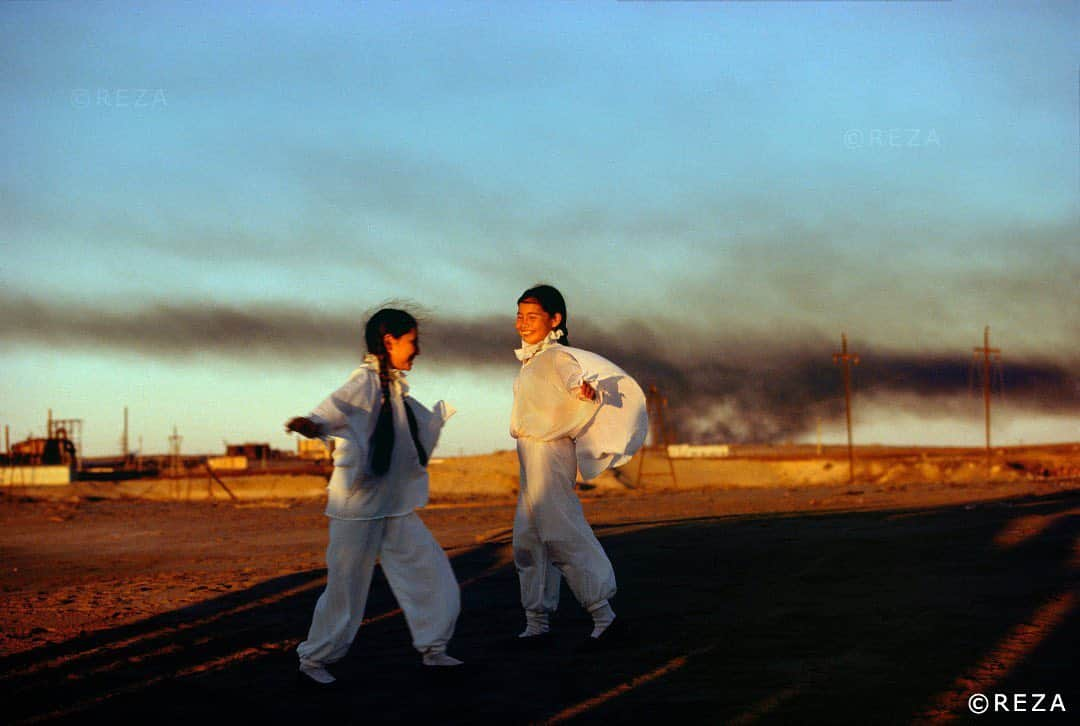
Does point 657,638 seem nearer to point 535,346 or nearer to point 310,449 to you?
point 535,346

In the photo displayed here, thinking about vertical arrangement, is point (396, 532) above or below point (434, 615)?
above

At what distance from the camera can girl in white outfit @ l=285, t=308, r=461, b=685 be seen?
5.80 metres

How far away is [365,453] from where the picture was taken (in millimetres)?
5809

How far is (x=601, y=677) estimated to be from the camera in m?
5.80

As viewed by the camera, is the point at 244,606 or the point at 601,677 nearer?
the point at 601,677

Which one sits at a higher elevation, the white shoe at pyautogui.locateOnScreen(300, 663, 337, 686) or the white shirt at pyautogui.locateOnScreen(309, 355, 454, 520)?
the white shirt at pyautogui.locateOnScreen(309, 355, 454, 520)

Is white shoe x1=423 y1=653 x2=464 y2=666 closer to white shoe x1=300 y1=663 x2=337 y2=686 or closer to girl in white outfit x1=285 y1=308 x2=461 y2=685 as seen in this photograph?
girl in white outfit x1=285 y1=308 x2=461 y2=685

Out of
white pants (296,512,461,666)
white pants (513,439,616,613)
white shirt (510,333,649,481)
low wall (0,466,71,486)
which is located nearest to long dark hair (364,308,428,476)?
white pants (296,512,461,666)

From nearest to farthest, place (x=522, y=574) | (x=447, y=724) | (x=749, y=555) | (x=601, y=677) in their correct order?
(x=447, y=724)
(x=601, y=677)
(x=522, y=574)
(x=749, y=555)

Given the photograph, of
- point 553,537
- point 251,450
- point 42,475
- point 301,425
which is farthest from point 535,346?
point 251,450

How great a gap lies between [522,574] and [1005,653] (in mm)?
2698

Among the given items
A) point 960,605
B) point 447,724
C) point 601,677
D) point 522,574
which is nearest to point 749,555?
point 960,605

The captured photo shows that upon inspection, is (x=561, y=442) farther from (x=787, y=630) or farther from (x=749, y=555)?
(x=749, y=555)

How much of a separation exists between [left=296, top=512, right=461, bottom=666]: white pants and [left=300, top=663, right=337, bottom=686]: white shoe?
4cm
